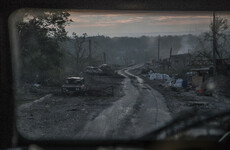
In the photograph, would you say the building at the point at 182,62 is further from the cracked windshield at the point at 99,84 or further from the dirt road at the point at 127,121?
the dirt road at the point at 127,121

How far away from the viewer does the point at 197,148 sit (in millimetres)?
2236

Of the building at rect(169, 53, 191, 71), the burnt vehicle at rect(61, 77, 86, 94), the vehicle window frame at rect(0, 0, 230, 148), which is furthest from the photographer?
the building at rect(169, 53, 191, 71)

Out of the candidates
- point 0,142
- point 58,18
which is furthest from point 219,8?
point 0,142

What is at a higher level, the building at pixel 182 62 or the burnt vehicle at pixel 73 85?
the burnt vehicle at pixel 73 85

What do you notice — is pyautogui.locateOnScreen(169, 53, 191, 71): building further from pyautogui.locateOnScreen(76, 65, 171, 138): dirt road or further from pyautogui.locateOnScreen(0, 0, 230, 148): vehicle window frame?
pyautogui.locateOnScreen(0, 0, 230, 148): vehicle window frame

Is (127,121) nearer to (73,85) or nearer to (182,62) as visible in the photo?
(73,85)

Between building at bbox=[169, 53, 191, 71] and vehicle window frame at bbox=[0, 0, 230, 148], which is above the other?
vehicle window frame at bbox=[0, 0, 230, 148]

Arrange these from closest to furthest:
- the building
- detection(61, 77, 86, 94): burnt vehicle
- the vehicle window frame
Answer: the vehicle window frame < detection(61, 77, 86, 94): burnt vehicle < the building

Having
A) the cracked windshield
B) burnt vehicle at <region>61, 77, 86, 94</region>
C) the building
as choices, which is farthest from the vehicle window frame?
the building

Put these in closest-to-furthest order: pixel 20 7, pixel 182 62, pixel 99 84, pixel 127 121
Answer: pixel 20 7 < pixel 127 121 < pixel 99 84 < pixel 182 62

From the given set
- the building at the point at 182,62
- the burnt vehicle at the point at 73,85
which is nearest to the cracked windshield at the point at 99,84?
the burnt vehicle at the point at 73,85

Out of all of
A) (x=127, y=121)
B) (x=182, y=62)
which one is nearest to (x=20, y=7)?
(x=127, y=121)

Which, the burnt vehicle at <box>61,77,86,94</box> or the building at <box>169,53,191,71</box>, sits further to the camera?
the building at <box>169,53,191,71</box>

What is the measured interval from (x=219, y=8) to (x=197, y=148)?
1801mm
